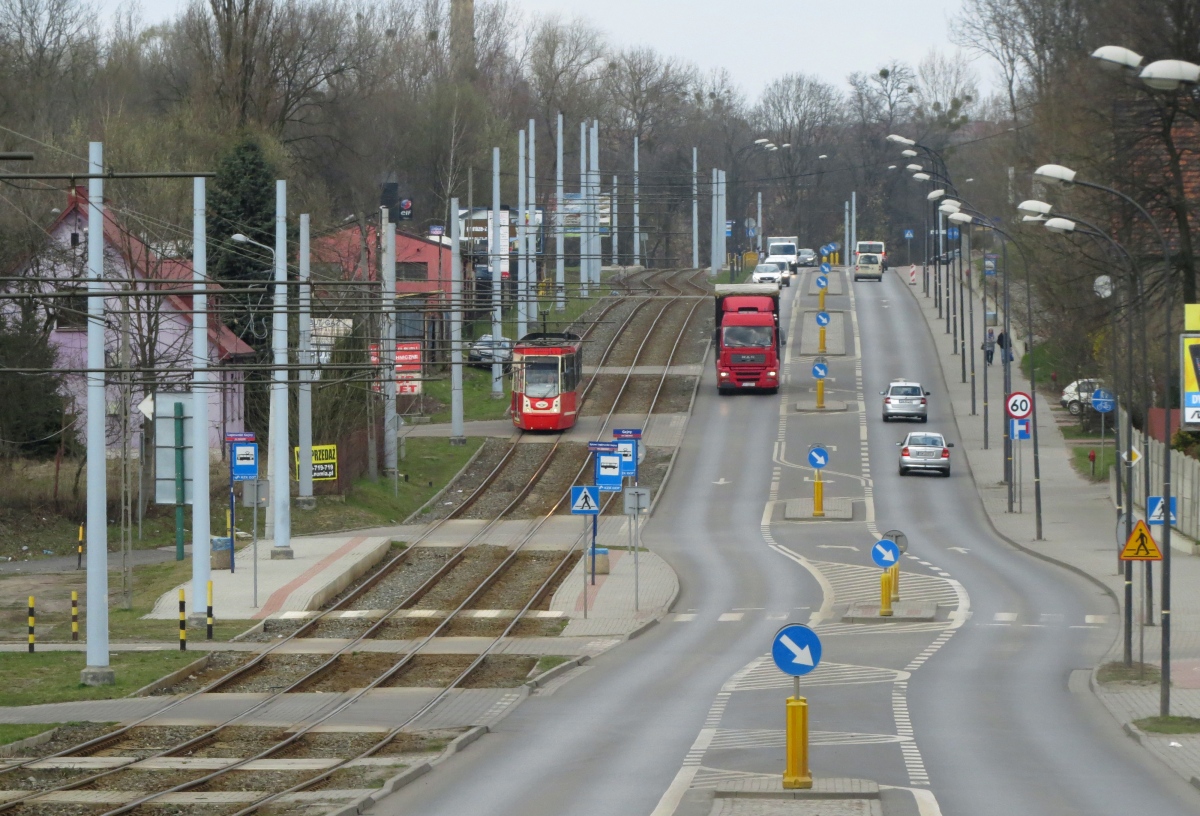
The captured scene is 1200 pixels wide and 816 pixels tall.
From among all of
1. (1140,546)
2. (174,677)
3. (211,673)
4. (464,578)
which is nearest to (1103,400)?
(464,578)

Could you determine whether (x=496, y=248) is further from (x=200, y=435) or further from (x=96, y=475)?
(x=96, y=475)

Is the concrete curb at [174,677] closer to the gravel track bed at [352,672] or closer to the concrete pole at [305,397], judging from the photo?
the gravel track bed at [352,672]

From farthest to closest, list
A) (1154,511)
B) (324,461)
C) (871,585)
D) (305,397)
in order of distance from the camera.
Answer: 1. (324,461)
2. (305,397)
3. (871,585)
4. (1154,511)

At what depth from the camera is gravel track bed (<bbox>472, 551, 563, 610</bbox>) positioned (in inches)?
1248

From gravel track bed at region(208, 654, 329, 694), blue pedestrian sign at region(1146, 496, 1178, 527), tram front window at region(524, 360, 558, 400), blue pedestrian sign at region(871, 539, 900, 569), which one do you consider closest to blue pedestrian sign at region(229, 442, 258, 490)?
gravel track bed at region(208, 654, 329, 694)

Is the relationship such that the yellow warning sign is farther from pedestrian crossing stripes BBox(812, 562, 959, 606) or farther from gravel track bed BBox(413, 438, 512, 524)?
gravel track bed BBox(413, 438, 512, 524)

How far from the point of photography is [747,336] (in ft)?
196

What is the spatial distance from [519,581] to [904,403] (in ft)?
86.0

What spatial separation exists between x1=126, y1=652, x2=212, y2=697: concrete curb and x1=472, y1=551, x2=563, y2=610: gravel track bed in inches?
291

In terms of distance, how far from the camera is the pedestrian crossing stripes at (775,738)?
1816 centimetres

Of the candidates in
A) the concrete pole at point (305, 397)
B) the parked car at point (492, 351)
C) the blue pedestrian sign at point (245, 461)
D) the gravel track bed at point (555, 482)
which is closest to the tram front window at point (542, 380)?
the parked car at point (492, 351)

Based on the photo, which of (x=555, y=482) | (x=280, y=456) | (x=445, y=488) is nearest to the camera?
(x=280, y=456)

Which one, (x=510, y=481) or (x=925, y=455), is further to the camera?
(x=925, y=455)

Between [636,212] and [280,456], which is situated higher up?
[636,212]
